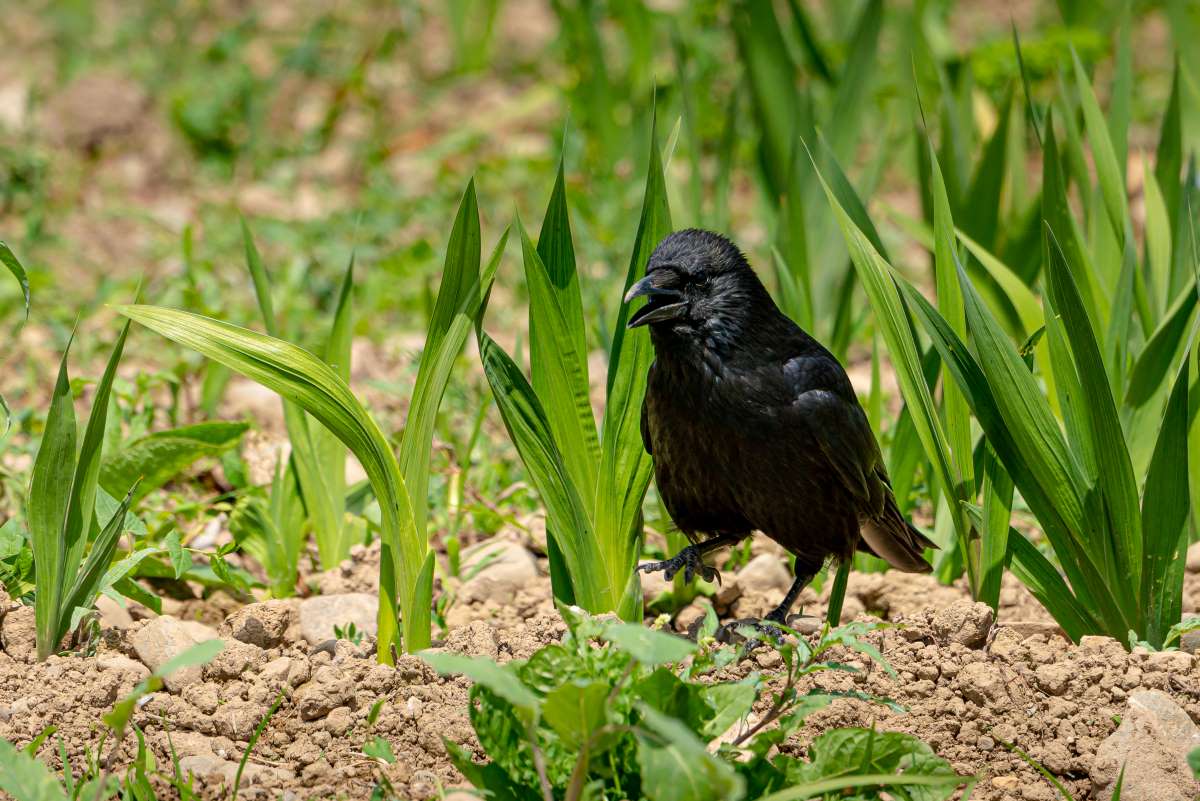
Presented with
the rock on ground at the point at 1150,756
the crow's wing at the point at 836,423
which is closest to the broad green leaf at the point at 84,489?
the crow's wing at the point at 836,423

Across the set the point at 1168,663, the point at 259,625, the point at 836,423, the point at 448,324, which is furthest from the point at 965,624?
the point at 259,625

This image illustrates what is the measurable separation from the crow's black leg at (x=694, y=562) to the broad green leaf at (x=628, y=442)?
0.68 ft

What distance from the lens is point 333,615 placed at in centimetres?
292

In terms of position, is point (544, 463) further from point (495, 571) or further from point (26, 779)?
point (26, 779)

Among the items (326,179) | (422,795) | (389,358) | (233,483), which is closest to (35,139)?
(326,179)

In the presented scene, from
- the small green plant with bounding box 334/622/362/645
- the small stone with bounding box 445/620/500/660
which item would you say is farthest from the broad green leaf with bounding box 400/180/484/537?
the small green plant with bounding box 334/622/362/645

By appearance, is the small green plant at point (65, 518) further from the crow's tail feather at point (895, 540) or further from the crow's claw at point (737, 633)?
the crow's tail feather at point (895, 540)

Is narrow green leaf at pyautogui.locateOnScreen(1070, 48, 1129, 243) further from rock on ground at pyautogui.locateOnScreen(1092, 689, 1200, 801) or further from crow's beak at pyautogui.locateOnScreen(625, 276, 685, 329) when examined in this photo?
rock on ground at pyautogui.locateOnScreen(1092, 689, 1200, 801)

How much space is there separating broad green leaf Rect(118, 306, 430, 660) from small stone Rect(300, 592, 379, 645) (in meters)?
0.30

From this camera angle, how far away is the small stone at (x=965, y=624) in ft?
8.84

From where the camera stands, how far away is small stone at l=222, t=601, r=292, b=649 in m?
2.78

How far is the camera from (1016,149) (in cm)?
432

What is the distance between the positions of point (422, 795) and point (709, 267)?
3.97 ft

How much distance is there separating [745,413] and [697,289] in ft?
0.91
